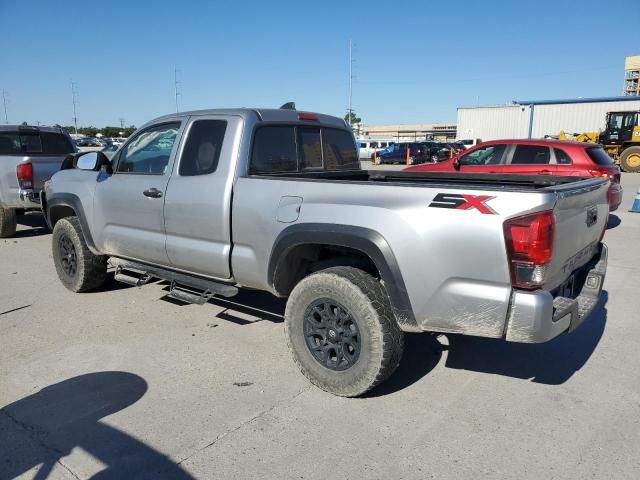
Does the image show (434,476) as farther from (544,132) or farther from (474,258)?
(544,132)

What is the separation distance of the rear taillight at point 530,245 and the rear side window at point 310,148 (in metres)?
2.31

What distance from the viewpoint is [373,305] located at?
3.18m

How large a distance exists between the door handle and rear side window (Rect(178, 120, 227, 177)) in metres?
0.29

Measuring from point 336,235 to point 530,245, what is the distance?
1.15 metres

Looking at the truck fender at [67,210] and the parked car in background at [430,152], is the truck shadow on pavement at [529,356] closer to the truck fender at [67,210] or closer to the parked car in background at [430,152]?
the truck fender at [67,210]

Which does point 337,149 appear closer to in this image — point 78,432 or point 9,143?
point 78,432

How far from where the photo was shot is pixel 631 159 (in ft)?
80.9

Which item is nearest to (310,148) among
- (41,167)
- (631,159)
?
(41,167)

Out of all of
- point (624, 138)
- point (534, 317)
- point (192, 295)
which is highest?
point (624, 138)

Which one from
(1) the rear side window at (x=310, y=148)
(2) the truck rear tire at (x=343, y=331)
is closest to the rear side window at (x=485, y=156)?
(1) the rear side window at (x=310, y=148)

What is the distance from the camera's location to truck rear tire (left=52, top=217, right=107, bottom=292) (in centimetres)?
548

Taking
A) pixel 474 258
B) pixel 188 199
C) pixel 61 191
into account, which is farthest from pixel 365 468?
pixel 61 191

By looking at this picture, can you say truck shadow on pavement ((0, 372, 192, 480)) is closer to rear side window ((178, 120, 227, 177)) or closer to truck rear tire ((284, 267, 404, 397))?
truck rear tire ((284, 267, 404, 397))

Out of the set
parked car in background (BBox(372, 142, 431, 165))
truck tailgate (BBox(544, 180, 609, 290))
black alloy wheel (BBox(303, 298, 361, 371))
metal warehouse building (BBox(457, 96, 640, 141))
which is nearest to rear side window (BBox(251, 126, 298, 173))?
black alloy wheel (BBox(303, 298, 361, 371))
